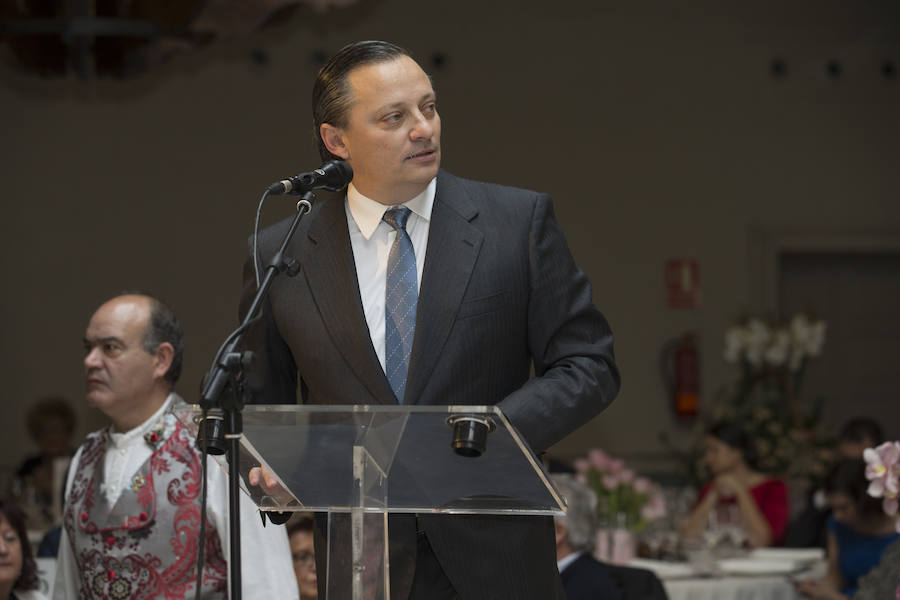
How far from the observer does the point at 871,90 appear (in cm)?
920

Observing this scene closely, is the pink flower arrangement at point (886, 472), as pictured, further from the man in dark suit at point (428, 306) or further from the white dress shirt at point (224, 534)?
the white dress shirt at point (224, 534)

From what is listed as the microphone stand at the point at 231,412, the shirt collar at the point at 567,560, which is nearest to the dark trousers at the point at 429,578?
the microphone stand at the point at 231,412

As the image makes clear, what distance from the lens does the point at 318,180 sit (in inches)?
71.3

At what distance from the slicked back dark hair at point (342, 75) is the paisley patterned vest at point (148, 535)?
0.80 metres

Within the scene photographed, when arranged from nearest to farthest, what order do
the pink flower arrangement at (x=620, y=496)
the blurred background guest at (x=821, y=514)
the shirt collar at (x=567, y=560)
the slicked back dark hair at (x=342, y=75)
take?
the slicked back dark hair at (x=342, y=75)
the shirt collar at (x=567, y=560)
the pink flower arrangement at (x=620, y=496)
the blurred background guest at (x=821, y=514)

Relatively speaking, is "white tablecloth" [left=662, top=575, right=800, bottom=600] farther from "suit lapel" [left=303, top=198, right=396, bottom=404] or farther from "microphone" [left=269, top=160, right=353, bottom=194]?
"microphone" [left=269, top=160, right=353, bottom=194]

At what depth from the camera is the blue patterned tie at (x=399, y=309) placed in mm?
2004

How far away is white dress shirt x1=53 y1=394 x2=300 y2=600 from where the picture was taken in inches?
99.7

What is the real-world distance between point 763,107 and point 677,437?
2.39 meters

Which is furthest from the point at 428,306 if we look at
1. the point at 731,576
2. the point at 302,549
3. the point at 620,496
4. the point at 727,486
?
the point at 727,486

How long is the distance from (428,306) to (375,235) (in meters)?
0.19

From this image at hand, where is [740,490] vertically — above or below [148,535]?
below

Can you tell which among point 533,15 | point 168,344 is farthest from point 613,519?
point 533,15

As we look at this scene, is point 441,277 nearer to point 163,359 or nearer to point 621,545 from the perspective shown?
point 163,359
